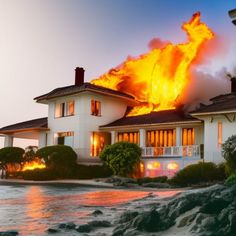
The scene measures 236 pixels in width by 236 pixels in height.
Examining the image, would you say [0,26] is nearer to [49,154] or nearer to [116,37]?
[49,154]

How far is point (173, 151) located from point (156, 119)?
324cm

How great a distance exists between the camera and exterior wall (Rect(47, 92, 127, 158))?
36219mm

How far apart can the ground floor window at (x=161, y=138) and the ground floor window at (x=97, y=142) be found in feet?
14.2

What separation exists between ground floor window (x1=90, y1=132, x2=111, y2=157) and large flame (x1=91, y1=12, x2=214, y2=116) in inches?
129

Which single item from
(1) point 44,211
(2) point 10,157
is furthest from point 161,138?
(1) point 44,211

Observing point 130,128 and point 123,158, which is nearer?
point 123,158

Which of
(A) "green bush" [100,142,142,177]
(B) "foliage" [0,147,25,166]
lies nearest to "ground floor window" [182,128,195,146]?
(A) "green bush" [100,142,142,177]

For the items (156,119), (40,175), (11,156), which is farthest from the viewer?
(11,156)

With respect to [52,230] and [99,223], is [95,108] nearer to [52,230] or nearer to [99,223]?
[99,223]

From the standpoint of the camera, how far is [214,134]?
28.5 metres

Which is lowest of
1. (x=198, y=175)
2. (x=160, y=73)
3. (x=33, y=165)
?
(x=198, y=175)

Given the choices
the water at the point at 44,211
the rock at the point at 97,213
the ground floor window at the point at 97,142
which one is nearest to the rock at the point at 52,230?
the water at the point at 44,211

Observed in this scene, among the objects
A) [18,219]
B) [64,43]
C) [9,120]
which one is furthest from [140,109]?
[18,219]

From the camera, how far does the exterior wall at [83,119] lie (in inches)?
1426
